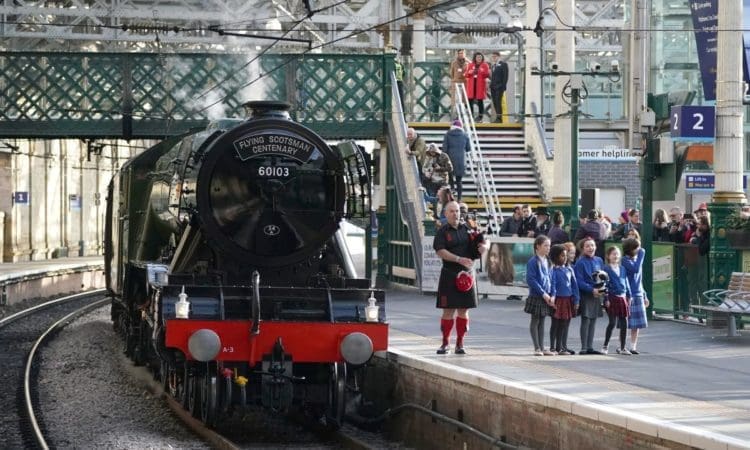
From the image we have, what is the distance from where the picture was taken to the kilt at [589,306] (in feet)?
53.1

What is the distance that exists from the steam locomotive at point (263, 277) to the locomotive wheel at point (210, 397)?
0.04 feet

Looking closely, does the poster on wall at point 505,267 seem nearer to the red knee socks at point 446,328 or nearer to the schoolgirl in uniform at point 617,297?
the schoolgirl in uniform at point 617,297

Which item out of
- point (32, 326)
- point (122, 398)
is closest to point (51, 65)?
point (32, 326)

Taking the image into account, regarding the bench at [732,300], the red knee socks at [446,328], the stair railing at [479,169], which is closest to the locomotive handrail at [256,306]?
the red knee socks at [446,328]

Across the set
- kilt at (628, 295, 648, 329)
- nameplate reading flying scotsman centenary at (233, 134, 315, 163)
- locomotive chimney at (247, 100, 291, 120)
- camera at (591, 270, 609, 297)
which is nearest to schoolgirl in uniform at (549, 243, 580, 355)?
camera at (591, 270, 609, 297)

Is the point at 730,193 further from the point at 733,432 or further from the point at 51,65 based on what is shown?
the point at 51,65

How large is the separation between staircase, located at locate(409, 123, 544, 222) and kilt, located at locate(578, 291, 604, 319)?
11456mm

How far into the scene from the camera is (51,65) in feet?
97.0

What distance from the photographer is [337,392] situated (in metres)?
14.2

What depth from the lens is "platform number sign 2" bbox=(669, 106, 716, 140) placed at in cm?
1931

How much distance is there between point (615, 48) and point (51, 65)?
77.7 feet

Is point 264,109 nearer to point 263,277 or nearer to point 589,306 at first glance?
point 263,277

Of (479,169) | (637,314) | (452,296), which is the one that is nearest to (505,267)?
(479,169)

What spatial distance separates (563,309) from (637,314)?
3.09 feet
